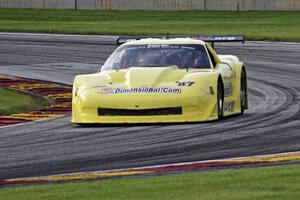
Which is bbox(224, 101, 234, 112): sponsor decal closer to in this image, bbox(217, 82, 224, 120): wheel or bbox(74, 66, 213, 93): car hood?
bbox(217, 82, 224, 120): wheel

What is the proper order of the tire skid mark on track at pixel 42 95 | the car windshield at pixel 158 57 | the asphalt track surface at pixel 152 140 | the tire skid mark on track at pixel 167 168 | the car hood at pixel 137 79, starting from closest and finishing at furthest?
the tire skid mark on track at pixel 167 168 < the asphalt track surface at pixel 152 140 < the car hood at pixel 137 79 < the car windshield at pixel 158 57 < the tire skid mark on track at pixel 42 95

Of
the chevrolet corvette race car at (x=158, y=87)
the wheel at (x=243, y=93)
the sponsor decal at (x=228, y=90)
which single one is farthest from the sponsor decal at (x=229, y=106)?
the wheel at (x=243, y=93)

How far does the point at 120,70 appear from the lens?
15648 millimetres

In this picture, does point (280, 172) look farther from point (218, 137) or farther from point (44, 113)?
point (44, 113)

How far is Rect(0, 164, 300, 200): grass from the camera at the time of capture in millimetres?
8445

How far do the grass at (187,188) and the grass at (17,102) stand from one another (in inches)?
312

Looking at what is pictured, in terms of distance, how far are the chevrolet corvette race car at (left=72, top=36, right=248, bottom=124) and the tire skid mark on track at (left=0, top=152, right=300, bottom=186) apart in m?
3.65

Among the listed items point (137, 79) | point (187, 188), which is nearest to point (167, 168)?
point (187, 188)

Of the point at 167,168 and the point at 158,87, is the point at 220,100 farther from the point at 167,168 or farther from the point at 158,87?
the point at 167,168

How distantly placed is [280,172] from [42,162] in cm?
254

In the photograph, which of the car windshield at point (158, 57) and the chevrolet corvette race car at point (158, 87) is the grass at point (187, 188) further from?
the car windshield at point (158, 57)

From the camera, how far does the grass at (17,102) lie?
17438 mm

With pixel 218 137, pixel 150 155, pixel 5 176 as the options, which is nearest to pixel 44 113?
pixel 218 137

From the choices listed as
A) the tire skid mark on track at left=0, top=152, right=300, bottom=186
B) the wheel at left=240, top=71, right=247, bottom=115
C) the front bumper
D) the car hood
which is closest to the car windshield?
the car hood
